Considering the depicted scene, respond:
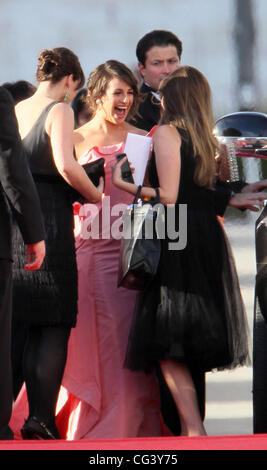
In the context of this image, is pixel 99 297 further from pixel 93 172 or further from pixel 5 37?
pixel 5 37

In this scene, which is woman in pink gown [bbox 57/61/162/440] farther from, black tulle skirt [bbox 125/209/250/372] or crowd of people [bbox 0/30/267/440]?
black tulle skirt [bbox 125/209/250/372]

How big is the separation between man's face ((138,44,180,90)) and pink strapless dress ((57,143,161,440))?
20.3 inches

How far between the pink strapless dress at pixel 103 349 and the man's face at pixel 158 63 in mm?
516

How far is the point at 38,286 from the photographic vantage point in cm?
391

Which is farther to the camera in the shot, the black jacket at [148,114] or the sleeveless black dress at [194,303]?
the black jacket at [148,114]

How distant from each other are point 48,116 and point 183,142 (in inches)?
19.2

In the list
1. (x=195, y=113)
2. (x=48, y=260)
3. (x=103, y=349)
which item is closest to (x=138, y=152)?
(x=195, y=113)

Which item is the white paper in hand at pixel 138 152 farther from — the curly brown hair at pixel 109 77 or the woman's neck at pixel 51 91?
the curly brown hair at pixel 109 77

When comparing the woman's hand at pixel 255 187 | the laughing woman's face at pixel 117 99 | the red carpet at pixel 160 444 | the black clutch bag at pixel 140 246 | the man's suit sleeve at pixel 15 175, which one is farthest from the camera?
the laughing woman's face at pixel 117 99

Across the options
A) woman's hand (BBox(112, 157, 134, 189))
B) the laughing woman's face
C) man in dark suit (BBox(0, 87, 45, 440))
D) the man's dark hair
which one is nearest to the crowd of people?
woman's hand (BBox(112, 157, 134, 189))

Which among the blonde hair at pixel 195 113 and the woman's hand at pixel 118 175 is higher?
the blonde hair at pixel 195 113

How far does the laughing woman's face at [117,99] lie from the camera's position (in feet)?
14.2

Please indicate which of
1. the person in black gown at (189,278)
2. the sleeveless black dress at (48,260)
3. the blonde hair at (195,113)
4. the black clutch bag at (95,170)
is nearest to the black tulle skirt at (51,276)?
the sleeveless black dress at (48,260)
